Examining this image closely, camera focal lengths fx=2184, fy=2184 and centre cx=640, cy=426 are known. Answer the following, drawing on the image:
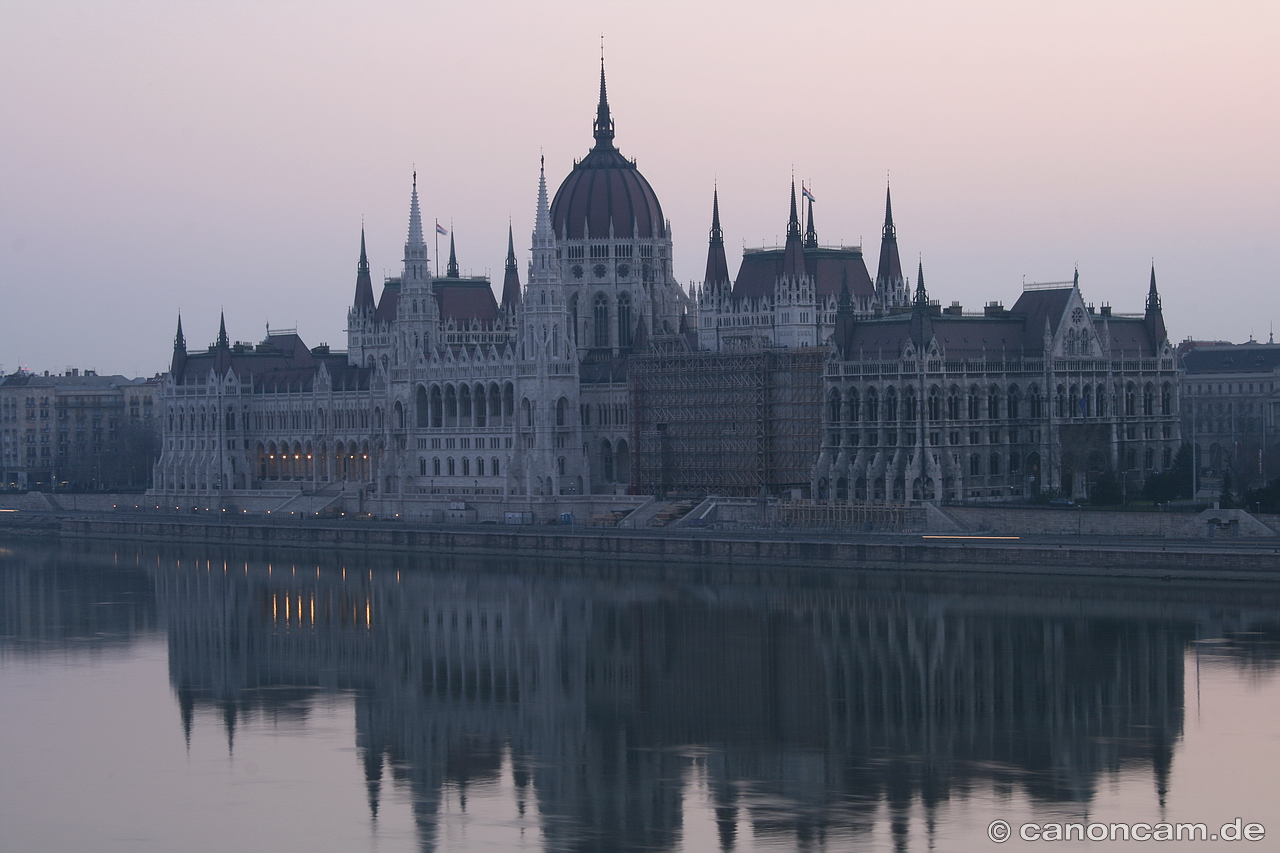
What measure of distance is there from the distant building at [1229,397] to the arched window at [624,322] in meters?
33.9

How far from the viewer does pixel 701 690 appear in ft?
208

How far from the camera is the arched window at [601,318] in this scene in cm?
12812

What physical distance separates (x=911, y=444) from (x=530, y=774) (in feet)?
171

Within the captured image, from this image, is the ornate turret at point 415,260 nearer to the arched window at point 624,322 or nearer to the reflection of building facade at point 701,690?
the arched window at point 624,322

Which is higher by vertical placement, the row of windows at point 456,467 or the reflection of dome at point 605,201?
the reflection of dome at point 605,201

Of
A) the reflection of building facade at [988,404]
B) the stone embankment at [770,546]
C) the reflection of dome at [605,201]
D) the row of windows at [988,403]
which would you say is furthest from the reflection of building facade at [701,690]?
the reflection of dome at [605,201]

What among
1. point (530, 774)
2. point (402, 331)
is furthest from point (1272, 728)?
point (402, 331)

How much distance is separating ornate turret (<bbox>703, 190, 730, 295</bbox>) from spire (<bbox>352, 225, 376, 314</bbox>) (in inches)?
1421

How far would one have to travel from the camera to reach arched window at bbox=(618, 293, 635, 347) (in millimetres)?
127375

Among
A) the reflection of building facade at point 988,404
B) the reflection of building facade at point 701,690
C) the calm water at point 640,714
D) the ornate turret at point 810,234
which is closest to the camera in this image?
the calm water at point 640,714

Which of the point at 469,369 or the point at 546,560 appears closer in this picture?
the point at 546,560

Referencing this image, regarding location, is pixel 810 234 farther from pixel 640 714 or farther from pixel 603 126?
pixel 640 714

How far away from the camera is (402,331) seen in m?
130

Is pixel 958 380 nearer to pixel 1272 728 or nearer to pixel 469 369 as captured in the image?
pixel 469 369
